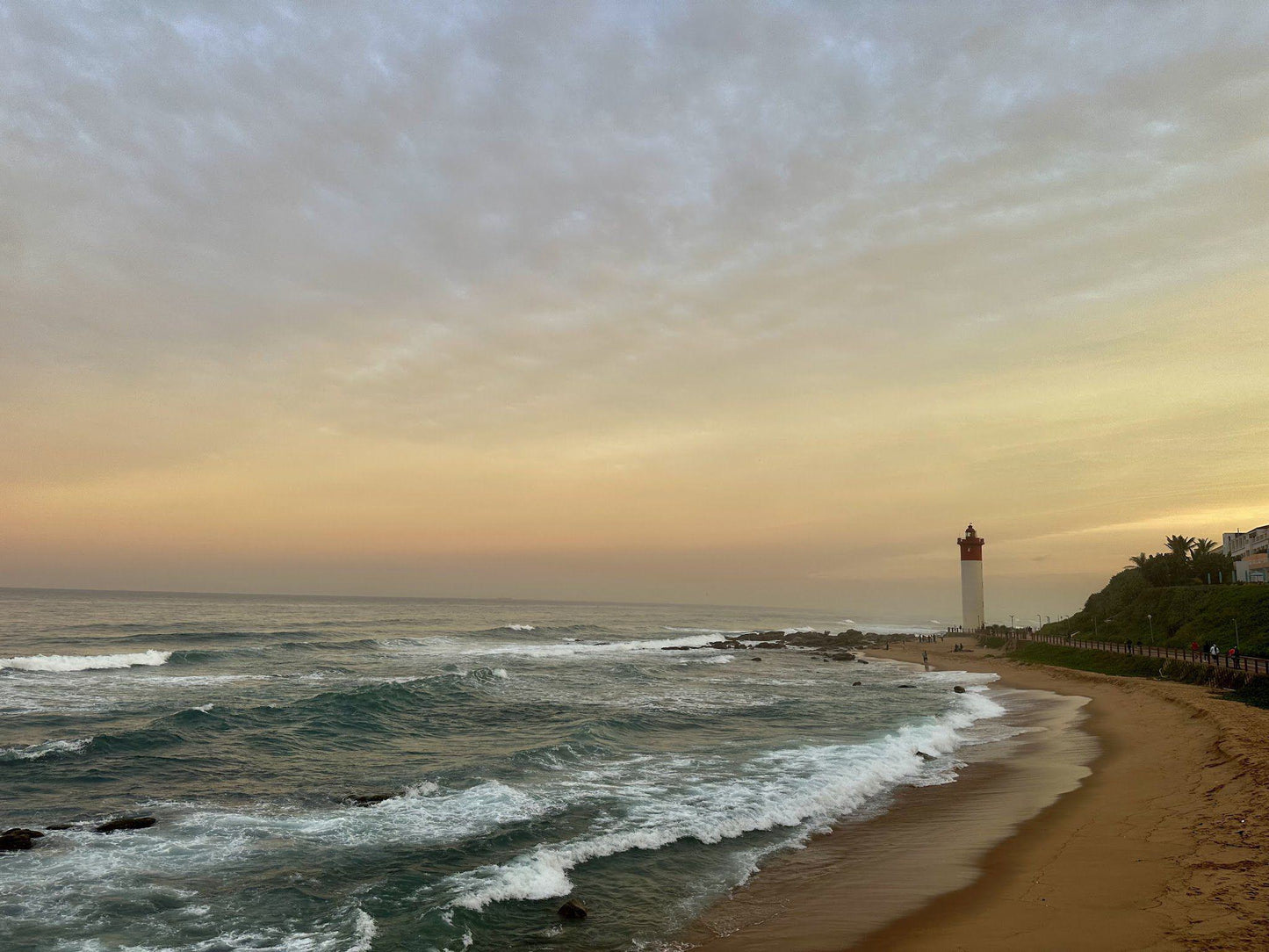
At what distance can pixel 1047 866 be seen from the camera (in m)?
11.7

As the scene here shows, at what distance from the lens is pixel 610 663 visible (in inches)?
2066

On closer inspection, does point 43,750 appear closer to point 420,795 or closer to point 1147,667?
point 420,795

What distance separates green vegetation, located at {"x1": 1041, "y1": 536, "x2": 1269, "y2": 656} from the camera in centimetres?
3522

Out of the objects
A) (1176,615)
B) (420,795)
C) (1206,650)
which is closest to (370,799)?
(420,795)

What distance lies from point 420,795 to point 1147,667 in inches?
1466

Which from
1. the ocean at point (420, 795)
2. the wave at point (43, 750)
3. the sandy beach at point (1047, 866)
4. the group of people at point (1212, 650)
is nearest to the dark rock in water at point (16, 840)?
the ocean at point (420, 795)

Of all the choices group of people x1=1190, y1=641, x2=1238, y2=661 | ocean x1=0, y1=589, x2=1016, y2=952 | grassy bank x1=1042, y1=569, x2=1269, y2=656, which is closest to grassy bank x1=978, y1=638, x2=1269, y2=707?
group of people x1=1190, y1=641, x2=1238, y2=661

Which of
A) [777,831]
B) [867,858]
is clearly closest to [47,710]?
[777,831]

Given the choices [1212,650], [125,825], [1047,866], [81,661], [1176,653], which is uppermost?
[1212,650]

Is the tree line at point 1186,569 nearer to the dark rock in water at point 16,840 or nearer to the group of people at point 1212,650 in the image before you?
the group of people at point 1212,650

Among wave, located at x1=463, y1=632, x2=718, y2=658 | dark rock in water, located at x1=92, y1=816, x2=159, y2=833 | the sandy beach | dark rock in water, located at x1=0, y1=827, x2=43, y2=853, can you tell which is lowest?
wave, located at x1=463, y1=632, x2=718, y2=658

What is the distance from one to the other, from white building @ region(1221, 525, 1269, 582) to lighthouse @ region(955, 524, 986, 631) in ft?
68.1

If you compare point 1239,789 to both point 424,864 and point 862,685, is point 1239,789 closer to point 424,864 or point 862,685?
point 424,864

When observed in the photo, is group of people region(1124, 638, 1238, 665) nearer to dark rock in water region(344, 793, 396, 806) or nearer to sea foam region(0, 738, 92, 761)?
dark rock in water region(344, 793, 396, 806)
